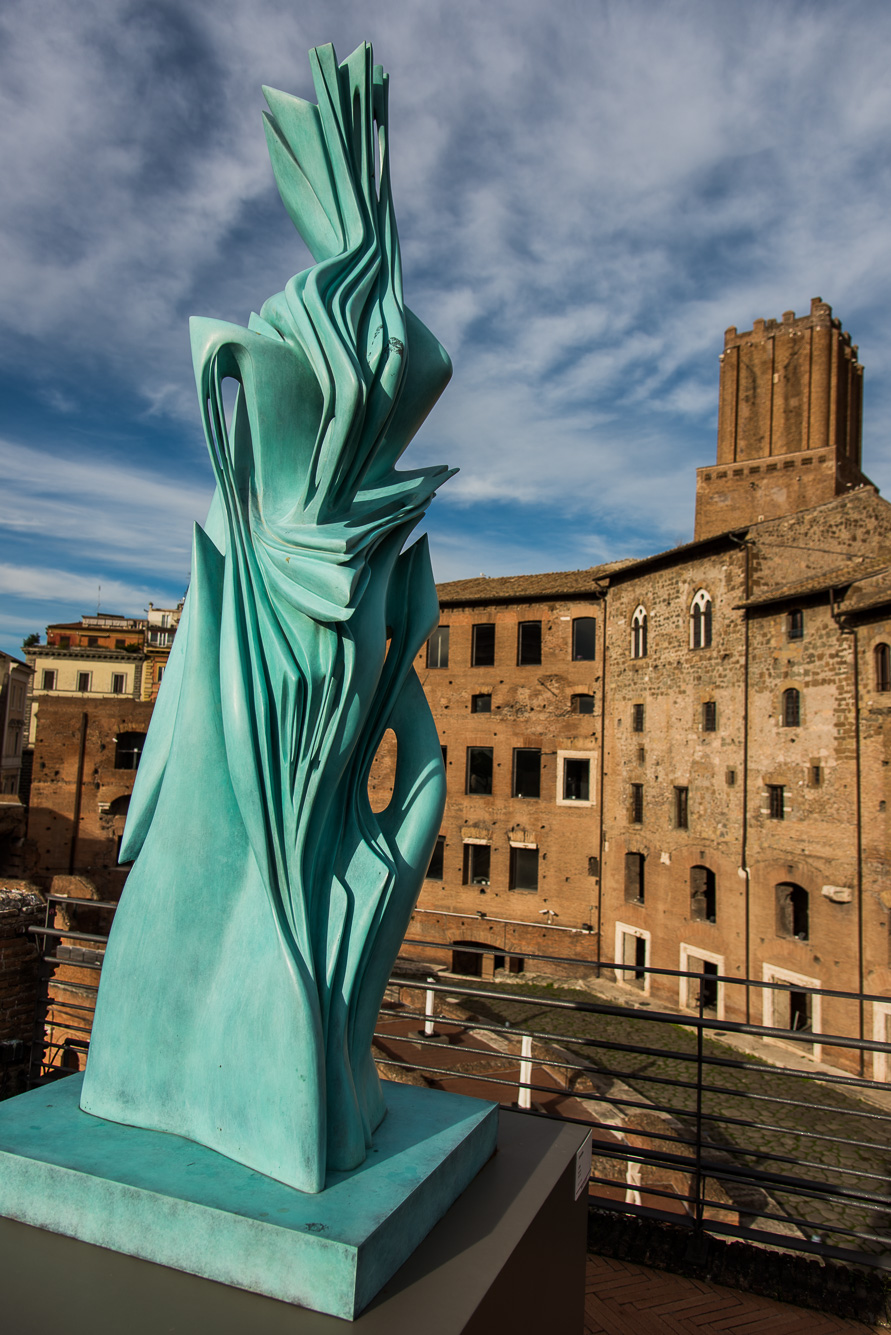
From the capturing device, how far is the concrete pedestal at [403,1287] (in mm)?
2090

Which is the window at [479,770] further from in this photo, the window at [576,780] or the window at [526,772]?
the window at [576,780]

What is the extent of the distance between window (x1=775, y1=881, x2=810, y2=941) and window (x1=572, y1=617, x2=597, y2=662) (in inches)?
362

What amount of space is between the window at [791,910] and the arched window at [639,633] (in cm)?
751

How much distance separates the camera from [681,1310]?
140 inches

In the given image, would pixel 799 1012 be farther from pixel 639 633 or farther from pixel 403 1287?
pixel 403 1287

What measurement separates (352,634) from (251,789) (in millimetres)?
662

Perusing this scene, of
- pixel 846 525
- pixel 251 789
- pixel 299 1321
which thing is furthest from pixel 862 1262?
pixel 846 525

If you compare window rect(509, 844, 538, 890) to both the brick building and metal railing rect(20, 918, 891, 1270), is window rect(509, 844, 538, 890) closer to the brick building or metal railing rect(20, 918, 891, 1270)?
the brick building

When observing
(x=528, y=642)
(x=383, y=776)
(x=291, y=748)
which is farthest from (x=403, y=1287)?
(x=383, y=776)

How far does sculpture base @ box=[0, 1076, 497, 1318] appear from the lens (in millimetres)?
2195

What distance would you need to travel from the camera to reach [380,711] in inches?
131

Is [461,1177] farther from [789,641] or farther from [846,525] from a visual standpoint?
[846,525]

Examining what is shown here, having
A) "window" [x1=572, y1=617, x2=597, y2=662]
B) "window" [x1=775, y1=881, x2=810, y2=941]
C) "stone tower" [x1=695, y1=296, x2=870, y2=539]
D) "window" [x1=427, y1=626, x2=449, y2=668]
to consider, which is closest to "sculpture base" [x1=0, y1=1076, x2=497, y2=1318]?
"window" [x1=775, y1=881, x2=810, y2=941]

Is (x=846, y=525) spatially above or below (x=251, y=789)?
above
